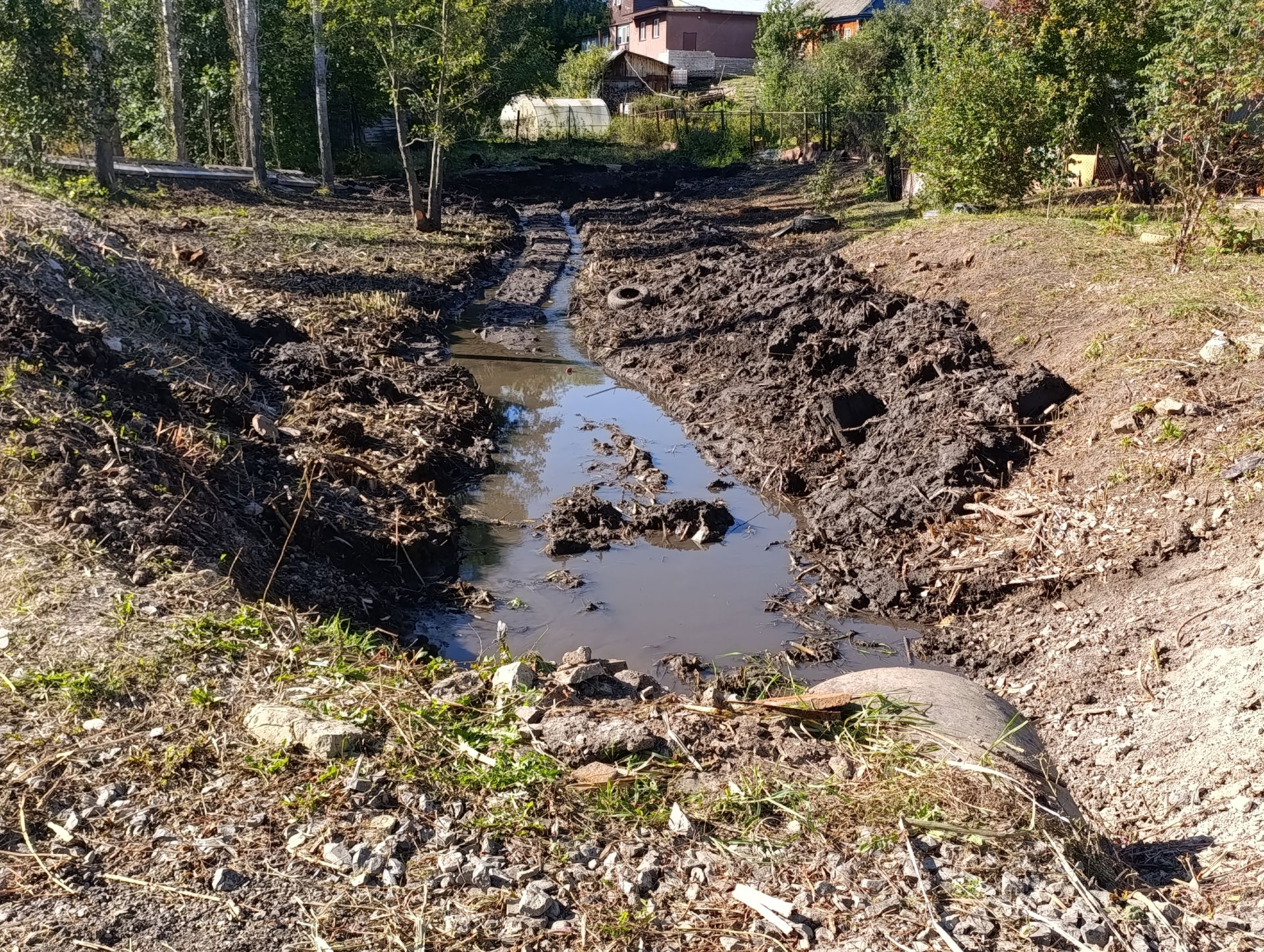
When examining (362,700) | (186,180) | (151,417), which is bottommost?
(362,700)

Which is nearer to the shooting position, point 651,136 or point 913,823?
point 913,823

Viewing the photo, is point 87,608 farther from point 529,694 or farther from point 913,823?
point 913,823

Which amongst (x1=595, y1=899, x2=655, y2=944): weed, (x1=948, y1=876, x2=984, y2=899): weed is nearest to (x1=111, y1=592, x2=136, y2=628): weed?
(x1=595, y1=899, x2=655, y2=944): weed

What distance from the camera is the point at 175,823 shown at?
374 cm

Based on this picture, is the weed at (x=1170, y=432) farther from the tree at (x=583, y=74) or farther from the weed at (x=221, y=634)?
the tree at (x=583, y=74)

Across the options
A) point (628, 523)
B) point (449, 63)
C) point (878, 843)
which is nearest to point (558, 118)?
point (449, 63)

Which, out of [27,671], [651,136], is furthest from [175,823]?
[651,136]

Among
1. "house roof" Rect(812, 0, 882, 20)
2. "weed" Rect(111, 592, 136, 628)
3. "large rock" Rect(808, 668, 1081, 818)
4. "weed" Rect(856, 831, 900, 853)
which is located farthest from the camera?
"house roof" Rect(812, 0, 882, 20)

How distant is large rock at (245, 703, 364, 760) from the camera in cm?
417

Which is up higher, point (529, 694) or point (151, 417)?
point (151, 417)

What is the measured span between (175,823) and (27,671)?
1.34 m

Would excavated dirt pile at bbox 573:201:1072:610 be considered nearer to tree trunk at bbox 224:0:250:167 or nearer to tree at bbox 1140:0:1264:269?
tree at bbox 1140:0:1264:269

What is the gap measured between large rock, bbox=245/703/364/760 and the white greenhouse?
3964 cm

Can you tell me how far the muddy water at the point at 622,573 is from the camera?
698 centimetres
